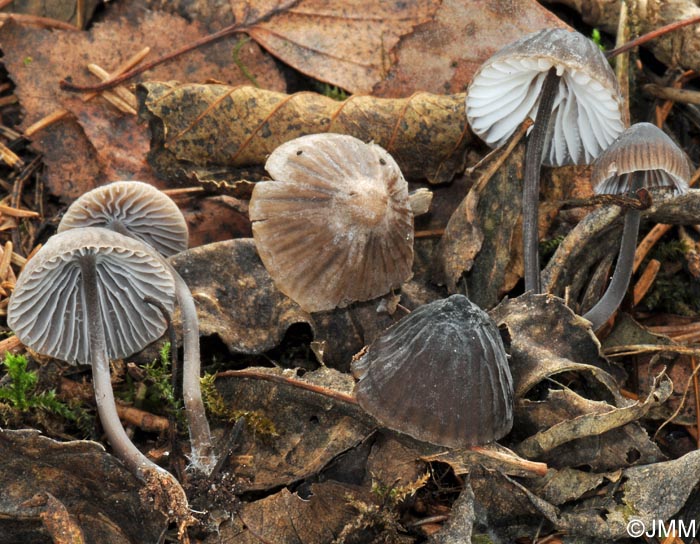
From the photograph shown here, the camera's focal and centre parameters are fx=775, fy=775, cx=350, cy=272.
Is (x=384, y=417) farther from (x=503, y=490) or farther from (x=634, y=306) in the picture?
(x=634, y=306)

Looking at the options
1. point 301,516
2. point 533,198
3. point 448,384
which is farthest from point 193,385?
point 533,198

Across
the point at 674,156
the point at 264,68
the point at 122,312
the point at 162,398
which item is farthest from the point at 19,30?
the point at 674,156

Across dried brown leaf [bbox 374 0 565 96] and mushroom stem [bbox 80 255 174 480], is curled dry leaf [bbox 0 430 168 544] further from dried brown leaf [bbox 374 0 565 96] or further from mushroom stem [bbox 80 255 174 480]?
dried brown leaf [bbox 374 0 565 96]

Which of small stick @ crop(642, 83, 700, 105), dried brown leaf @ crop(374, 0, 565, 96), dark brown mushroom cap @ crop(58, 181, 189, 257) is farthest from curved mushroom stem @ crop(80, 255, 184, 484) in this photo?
small stick @ crop(642, 83, 700, 105)

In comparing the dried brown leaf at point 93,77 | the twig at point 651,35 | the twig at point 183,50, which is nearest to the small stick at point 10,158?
the dried brown leaf at point 93,77

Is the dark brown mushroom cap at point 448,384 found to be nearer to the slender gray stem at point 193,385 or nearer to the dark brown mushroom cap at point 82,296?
the slender gray stem at point 193,385

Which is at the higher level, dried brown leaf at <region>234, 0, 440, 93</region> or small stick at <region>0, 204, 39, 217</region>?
dried brown leaf at <region>234, 0, 440, 93</region>

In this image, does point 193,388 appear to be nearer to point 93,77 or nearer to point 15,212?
point 15,212
